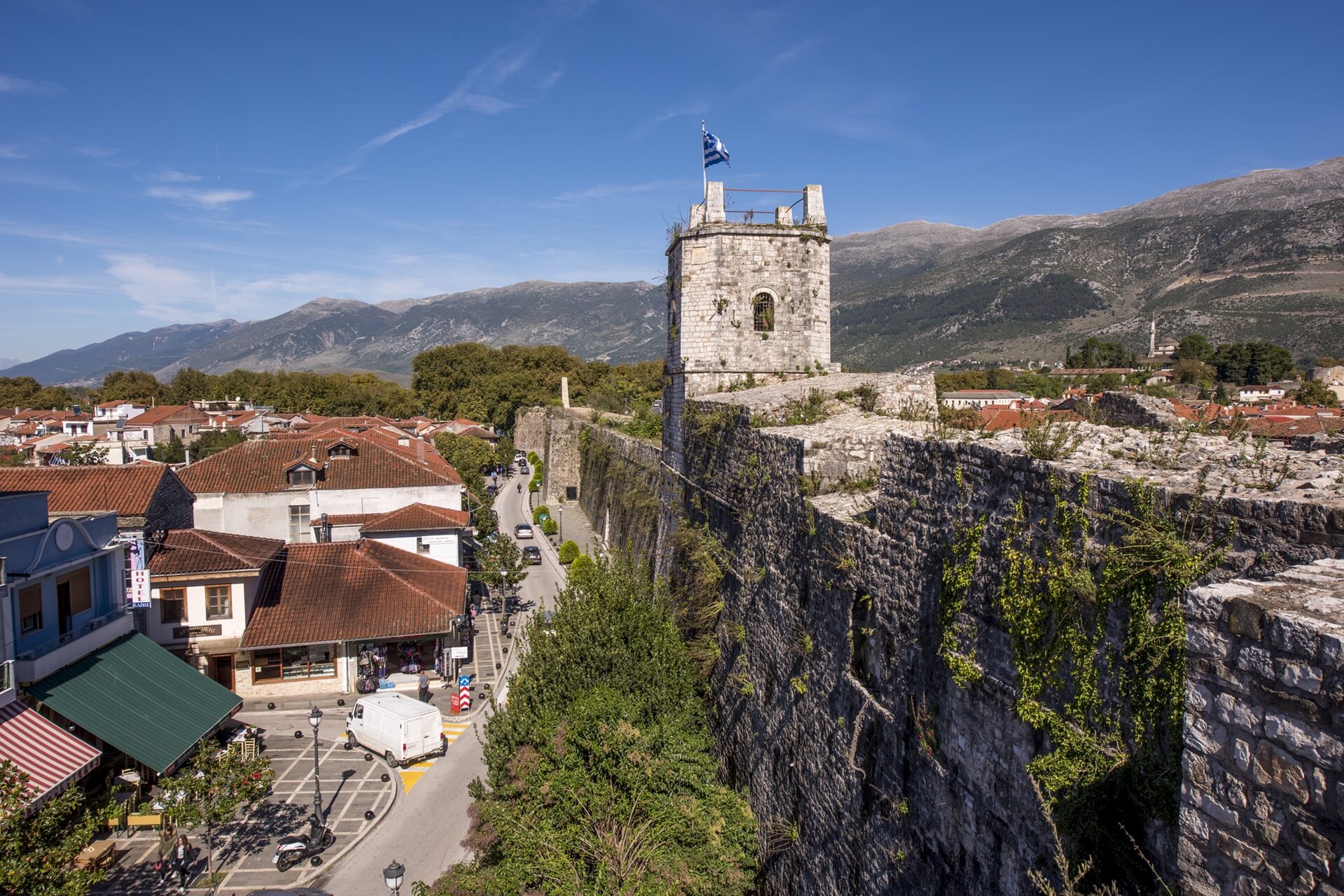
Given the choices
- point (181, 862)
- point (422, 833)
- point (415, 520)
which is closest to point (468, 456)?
point (415, 520)

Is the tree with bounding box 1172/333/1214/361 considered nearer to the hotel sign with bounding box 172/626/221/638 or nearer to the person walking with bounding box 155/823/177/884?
the hotel sign with bounding box 172/626/221/638

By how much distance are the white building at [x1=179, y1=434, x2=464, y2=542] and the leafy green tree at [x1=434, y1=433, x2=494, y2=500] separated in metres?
9.50

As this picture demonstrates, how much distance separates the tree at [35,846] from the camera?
25.1ft

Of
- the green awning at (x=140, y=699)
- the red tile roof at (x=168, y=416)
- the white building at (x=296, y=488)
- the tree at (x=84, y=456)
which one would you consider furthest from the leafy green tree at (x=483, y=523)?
the red tile roof at (x=168, y=416)

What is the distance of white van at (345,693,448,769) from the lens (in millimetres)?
16688


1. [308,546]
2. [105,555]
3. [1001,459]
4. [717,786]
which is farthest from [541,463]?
[1001,459]

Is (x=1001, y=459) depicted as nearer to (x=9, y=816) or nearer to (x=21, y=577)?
(x=9, y=816)

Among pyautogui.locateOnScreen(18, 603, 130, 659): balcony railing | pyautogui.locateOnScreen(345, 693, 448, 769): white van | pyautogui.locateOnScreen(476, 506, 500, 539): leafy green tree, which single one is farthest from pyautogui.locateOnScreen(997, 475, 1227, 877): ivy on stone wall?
pyautogui.locateOnScreen(476, 506, 500, 539): leafy green tree

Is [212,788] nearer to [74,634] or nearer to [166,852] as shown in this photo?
[166,852]

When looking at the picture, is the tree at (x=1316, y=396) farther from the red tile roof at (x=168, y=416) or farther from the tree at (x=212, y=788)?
the red tile roof at (x=168, y=416)

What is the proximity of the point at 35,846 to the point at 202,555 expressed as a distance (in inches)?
494

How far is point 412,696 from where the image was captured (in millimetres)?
20281

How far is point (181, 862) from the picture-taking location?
1259 cm

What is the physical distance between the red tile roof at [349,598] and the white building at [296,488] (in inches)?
145
